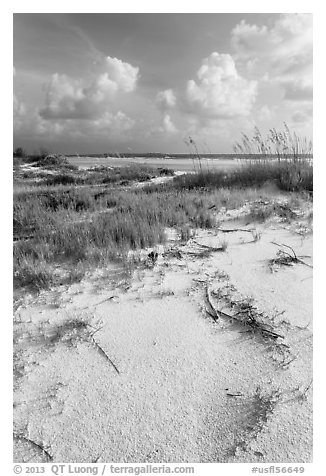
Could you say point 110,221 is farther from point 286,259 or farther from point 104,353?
point 104,353

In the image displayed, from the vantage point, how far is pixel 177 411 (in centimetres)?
183

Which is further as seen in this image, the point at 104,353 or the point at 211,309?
the point at 211,309

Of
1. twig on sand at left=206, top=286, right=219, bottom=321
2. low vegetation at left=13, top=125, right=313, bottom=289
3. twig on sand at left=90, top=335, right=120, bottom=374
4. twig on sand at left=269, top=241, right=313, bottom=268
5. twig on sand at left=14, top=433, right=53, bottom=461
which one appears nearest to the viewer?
twig on sand at left=14, top=433, right=53, bottom=461

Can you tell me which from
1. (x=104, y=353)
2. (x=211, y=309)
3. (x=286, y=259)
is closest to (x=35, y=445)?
(x=104, y=353)

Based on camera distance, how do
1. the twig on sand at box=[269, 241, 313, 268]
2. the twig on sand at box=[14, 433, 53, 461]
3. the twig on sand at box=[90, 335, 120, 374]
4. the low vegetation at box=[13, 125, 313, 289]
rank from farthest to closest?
the low vegetation at box=[13, 125, 313, 289]
the twig on sand at box=[269, 241, 313, 268]
the twig on sand at box=[90, 335, 120, 374]
the twig on sand at box=[14, 433, 53, 461]

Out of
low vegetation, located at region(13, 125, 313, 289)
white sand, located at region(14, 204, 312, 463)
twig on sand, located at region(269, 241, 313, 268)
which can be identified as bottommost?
white sand, located at region(14, 204, 312, 463)

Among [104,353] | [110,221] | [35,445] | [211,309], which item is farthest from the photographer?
[110,221]

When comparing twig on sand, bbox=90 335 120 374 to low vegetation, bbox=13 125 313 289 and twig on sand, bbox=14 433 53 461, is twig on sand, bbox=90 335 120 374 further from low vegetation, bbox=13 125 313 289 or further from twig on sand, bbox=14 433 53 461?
low vegetation, bbox=13 125 313 289

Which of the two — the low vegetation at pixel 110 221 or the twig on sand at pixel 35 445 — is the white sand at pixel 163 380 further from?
the low vegetation at pixel 110 221

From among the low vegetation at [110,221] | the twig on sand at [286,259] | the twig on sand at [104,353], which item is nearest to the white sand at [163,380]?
the twig on sand at [104,353]

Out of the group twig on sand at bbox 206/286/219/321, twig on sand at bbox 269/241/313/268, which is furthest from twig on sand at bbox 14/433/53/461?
twig on sand at bbox 269/241/313/268

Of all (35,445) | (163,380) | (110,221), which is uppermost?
(110,221)
